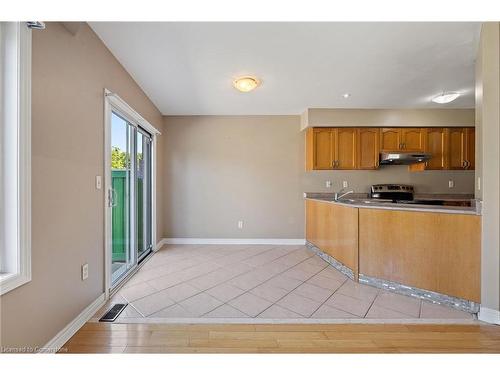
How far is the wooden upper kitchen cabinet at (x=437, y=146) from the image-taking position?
395 cm

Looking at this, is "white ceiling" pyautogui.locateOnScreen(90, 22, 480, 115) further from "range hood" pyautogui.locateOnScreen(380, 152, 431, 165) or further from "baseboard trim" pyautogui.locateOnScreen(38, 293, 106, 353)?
"baseboard trim" pyautogui.locateOnScreen(38, 293, 106, 353)

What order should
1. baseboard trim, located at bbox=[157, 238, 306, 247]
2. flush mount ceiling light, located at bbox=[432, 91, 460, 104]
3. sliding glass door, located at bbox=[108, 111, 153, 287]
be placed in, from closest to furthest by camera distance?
sliding glass door, located at bbox=[108, 111, 153, 287] → flush mount ceiling light, located at bbox=[432, 91, 460, 104] → baseboard trim, located at bbox=[157, 238, 306, 247]

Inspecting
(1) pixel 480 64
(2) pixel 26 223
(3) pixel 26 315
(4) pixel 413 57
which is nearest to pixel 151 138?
(2) pixel 26 223

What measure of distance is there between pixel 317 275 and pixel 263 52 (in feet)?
8.38

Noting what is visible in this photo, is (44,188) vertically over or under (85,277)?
over

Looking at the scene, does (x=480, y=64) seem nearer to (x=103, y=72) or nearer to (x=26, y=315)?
(x=103, y=72)

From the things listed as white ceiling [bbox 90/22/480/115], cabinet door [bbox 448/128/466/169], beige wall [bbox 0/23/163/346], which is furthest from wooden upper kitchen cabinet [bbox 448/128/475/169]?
beige wall [bbox 0/23/163/346]

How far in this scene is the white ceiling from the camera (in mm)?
1890

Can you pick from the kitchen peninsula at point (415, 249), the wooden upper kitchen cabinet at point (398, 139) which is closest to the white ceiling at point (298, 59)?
the wooden upper kitchen cabinet at point (398, 139)

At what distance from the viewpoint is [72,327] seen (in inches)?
63.2

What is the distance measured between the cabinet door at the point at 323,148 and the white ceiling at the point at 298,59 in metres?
0.60

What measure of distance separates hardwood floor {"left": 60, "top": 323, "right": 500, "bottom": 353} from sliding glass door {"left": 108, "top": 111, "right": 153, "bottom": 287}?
865 mm

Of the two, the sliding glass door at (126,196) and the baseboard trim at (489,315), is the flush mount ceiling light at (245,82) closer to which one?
the sliding glass door at (126,196)
